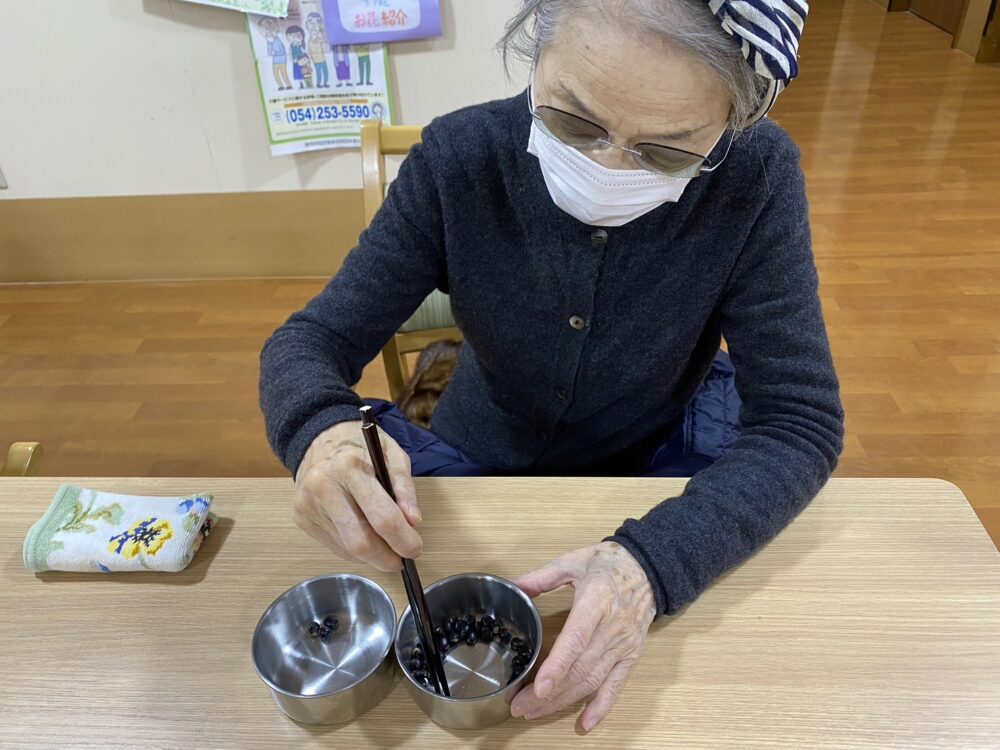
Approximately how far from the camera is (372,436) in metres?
0.61

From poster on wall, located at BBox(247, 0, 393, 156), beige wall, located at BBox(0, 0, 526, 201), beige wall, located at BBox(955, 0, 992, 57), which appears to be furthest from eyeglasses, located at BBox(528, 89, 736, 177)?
beige wall, located at BBox(955, 0, 992, 57)

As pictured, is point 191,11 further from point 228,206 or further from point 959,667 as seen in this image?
point 959,667

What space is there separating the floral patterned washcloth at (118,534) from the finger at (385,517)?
0.76ft

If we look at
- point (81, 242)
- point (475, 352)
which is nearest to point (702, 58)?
point (475, 352)

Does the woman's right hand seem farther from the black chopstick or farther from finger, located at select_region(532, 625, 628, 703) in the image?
finger, located at select_region(532, 625, 628, 703)

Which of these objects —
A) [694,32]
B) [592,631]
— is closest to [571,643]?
[592,631]

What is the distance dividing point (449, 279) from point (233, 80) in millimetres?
1783

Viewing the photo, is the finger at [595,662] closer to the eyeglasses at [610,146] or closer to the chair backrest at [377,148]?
the eyeglasses at [610,146]

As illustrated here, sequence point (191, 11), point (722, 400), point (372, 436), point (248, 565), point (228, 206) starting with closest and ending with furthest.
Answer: point (372, 436) < point (248, 565) < point (722, 400) < point (191, 11) < point (228, 206)

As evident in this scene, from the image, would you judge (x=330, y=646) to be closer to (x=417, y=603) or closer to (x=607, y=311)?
(x=417, y=603)

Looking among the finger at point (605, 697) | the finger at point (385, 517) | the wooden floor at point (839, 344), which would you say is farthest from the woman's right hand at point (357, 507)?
the wooden floor at point (839, 344)

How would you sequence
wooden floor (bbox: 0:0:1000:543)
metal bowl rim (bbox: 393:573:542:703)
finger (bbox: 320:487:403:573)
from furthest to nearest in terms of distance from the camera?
1. wooden floor (bbox: 0:0:1000:543)
2. finger (bbox: 320:487:403:573)
3. metal bowl rim (bbox: 393:573:542:703)

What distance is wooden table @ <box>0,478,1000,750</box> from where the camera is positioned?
2.11ft

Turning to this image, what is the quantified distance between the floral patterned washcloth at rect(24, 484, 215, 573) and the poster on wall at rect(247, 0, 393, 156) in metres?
1.71
